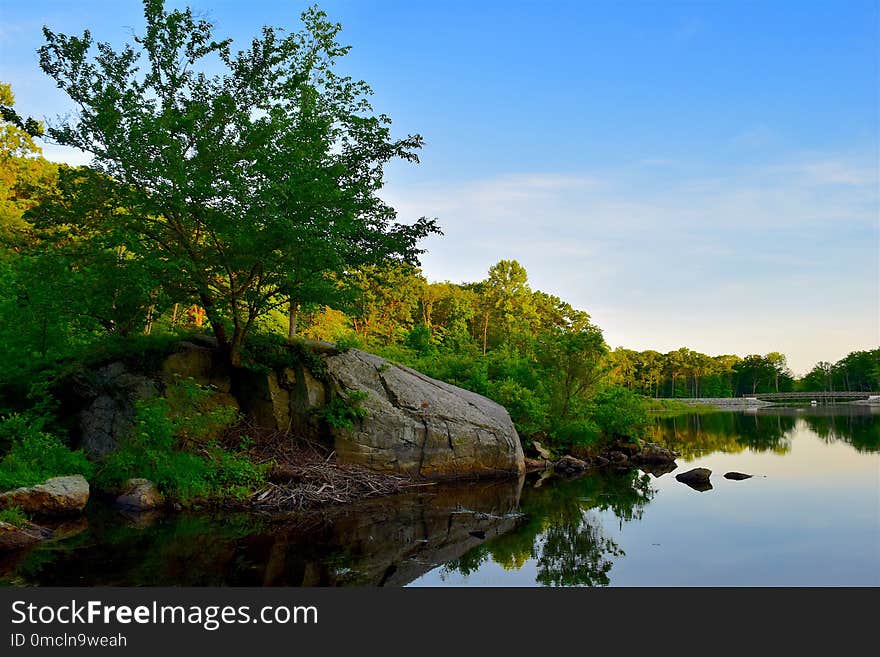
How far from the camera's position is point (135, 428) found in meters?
13.3

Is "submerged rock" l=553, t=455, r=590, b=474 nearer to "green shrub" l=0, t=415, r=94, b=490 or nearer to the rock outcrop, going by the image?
the rock outcrop

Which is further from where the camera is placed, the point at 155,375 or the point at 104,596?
the point at 155,375

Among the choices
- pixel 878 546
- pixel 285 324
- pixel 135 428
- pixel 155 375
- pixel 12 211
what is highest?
pixel 12 211

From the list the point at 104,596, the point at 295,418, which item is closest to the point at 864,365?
the point at 295,418

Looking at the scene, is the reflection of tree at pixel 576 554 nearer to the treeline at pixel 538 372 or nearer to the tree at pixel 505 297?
the treeline at pixel 538 372

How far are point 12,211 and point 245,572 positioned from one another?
21648 mm

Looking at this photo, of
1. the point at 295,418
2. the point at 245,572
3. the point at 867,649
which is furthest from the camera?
the point at 295,418

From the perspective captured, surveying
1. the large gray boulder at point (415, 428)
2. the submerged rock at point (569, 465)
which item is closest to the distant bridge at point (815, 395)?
the submerged rock at point (569, 465)

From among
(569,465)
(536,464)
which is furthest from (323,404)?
(569,465)

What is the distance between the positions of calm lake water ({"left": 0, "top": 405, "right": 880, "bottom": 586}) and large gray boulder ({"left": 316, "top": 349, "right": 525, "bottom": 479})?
1.06m

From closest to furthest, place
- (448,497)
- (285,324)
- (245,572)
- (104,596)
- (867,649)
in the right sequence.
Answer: (867,649), (104,596), (245,572), (448,497), (285,324)

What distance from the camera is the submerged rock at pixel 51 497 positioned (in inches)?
407

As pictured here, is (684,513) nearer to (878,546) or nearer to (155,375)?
(878,546)

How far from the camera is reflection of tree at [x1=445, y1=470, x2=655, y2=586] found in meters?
8.59
